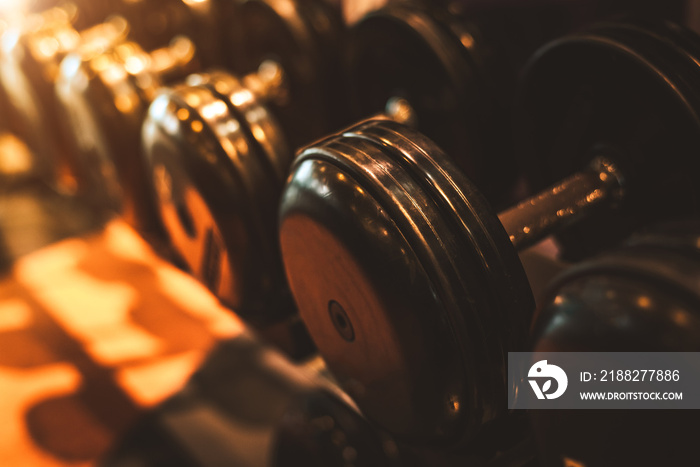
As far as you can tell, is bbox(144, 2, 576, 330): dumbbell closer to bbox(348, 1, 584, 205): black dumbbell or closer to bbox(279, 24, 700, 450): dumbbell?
bbox(348, 1, 584, 205): black dumbbell

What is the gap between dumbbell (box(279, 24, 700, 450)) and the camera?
0.62 metres

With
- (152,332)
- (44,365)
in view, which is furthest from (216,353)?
(44,365)

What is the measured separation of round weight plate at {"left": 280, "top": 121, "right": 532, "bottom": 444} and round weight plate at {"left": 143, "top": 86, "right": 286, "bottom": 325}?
216mm

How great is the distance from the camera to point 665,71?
0.70 meters

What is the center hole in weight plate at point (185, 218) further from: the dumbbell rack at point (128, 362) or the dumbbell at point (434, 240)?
the dumbbell at point (434, 240)

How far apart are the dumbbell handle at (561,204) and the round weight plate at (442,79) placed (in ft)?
0.71

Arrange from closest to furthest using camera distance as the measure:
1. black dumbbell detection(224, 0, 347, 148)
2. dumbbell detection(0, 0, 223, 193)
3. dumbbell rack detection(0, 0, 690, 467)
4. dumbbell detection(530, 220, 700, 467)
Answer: dumbbell detection(530, 220, 700, 467), dumbbell rack detection(0, 0, 690, 467), black dumbbell detection(224, 0, 347, 148), dumbbell detection(0, 0, 223, 193)

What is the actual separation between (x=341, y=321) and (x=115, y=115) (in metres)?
0.87

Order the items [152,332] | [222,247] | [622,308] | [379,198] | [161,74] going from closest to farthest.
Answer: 1. [622,308]
2. [379,198]
3. [222,247]
4. [161,74]
5. [152,332]

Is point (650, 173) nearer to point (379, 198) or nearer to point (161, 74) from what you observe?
point (379, 198)

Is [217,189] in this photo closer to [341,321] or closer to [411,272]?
[341,321]

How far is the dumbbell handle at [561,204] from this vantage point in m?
0.77

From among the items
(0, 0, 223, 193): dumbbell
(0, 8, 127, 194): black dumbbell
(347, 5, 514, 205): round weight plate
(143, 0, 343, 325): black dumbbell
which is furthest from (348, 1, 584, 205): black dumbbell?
(0, 8, 127, 194): black dumbbell

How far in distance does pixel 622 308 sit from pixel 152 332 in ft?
5.28
